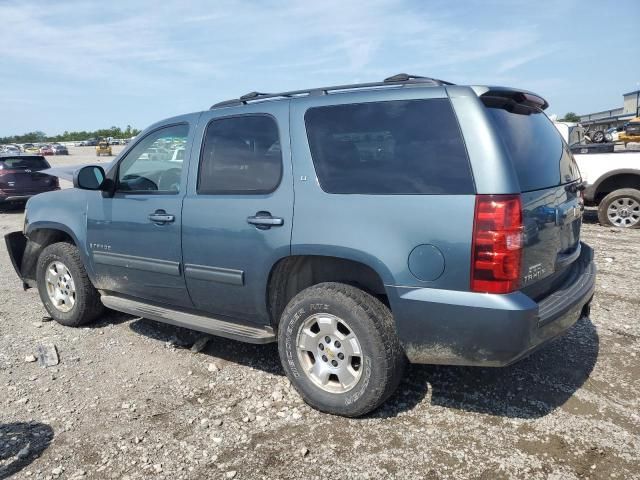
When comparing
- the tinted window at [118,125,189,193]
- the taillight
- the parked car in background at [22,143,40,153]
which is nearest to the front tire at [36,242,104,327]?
the tinted window at [118,125,189,193]

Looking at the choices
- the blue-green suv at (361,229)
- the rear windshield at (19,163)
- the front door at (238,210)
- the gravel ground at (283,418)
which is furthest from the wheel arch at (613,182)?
the rear windshield at (19,163)

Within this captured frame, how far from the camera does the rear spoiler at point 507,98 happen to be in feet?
9.11

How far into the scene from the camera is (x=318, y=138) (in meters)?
3.21

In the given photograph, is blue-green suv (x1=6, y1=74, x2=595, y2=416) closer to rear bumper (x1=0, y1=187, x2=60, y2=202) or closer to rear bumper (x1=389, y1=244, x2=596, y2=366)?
rear bumper (x1=389, y1=244, x2=596, y2=366)

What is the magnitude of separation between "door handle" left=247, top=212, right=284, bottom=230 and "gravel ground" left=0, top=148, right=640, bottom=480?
3.79 ft

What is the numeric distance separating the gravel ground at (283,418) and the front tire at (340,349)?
0.56ft

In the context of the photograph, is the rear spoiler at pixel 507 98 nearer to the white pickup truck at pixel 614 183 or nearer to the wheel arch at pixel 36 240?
the wheel arch at pixel 36 240

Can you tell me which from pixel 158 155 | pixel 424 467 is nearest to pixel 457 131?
pixel 424 467

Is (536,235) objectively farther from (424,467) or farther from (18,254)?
(18,254)

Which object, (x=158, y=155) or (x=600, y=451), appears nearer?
(x=600, y=451)

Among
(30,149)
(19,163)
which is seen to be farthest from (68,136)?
(19,163)

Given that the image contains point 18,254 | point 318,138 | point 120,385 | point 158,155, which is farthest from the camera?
point 18,254

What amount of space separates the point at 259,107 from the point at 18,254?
346 cm

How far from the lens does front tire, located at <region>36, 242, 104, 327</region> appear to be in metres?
4.66
